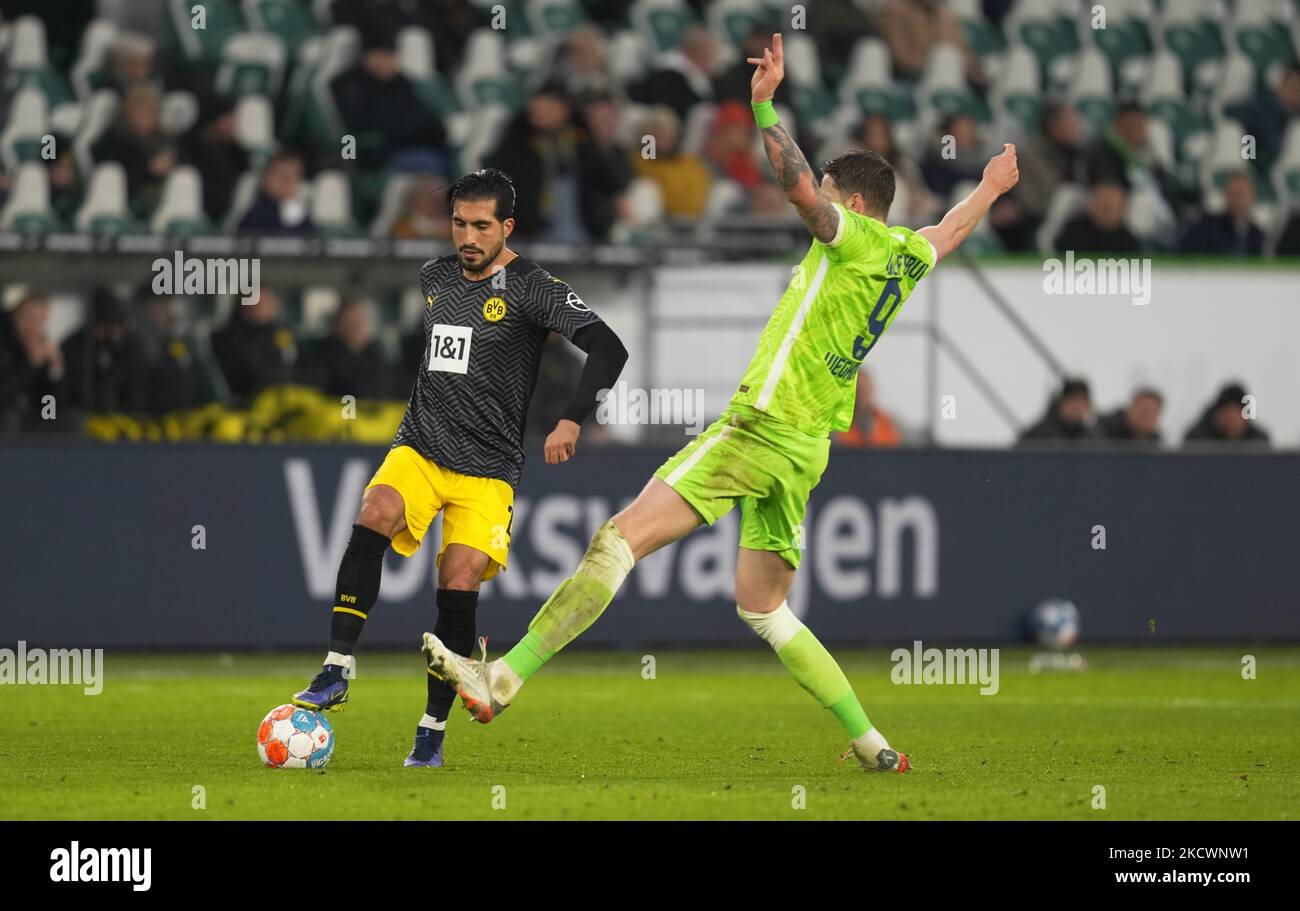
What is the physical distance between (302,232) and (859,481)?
4702mm

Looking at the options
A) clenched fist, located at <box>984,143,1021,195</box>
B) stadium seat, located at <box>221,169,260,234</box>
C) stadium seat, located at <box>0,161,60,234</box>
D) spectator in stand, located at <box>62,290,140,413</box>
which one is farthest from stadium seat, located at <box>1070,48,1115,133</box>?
clenched fist, located at <box>984,143,1021,195</box>

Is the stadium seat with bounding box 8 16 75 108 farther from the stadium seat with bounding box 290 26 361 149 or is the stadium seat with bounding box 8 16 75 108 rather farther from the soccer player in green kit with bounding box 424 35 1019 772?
the soccer player in green kit with bounding box 424 35 1019 772

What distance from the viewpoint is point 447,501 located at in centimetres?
845

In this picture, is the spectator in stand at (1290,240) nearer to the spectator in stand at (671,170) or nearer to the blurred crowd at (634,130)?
the blurred crowd at (634,130)

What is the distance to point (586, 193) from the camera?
58.2ft

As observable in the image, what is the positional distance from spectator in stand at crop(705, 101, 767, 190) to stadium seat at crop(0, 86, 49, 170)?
577 centimetres

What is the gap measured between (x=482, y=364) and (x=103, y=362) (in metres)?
7.13

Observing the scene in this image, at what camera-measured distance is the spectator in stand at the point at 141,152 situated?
16.9 m

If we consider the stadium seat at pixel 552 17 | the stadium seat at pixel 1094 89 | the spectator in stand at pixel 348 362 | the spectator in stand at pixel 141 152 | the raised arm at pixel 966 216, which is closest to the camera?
the raised arm at pixel 966 216

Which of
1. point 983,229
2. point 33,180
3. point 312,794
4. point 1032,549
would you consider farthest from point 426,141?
point 312,794

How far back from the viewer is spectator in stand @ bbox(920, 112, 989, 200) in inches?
774

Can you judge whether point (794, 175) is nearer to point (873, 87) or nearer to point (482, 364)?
point (482, 364)

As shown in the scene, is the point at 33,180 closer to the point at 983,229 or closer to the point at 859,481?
the point at 859,481

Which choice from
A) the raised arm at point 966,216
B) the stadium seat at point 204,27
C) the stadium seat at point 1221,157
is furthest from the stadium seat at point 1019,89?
the raised arm at point 966,216
